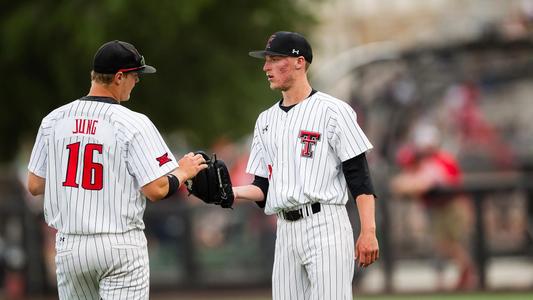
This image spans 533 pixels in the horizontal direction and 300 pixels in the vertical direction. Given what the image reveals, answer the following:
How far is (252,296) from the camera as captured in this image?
52.2 feet

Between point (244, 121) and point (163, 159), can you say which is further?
point (244, 121)

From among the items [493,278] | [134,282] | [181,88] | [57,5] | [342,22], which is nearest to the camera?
[134,282]

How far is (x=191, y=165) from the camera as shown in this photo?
297 inches

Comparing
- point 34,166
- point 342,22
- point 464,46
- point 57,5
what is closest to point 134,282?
point 34,166

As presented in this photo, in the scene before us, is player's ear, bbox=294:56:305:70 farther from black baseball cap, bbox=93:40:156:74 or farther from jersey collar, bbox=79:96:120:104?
jersey collar, bbox=79:96:120:104

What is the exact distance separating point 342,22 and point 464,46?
25509mm

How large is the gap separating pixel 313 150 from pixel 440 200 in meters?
8.50

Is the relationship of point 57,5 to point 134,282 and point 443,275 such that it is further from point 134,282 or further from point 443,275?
point 134,282

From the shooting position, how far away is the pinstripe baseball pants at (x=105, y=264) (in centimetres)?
695

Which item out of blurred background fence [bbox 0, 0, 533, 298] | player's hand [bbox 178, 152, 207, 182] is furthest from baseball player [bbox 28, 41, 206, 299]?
blurred background fence [bbox 0, 0, 533, 298]

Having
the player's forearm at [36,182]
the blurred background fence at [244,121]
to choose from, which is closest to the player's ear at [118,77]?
the player's forearm at [36,182]

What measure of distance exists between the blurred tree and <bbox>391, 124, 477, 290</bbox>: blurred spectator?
11.2 feet

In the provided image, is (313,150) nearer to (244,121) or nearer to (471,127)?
(244,121)

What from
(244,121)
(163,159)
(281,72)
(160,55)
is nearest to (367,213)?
(281,72)
